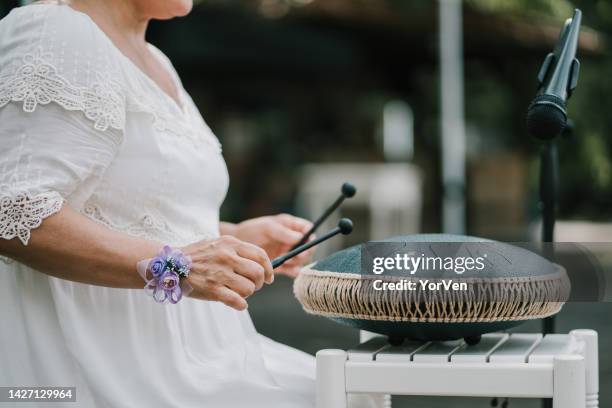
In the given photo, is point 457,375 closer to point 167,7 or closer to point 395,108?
point 167,7

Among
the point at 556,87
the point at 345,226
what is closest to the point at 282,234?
the point at 345,226

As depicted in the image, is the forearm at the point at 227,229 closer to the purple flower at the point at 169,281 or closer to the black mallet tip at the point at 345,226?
the black mallet tip at the point at 345,226

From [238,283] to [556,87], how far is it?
0.47 m

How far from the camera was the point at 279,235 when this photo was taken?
1595mm

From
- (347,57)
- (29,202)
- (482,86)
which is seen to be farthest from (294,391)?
(482,86)

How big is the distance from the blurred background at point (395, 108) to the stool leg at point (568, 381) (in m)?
7.48

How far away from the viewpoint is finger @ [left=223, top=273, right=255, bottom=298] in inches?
42.9

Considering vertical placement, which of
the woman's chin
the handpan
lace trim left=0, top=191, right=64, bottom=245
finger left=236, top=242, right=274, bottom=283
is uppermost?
the woman's chin

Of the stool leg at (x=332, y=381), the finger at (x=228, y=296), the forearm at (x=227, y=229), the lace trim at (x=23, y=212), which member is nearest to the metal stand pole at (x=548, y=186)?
the forearm at (x=227, y=229)

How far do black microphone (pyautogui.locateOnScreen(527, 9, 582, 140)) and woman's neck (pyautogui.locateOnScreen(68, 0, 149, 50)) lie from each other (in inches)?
22.4

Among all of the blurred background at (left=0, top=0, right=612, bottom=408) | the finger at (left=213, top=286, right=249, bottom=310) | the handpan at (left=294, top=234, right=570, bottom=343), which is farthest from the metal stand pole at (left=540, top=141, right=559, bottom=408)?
the blurred background at (left=0, top=0, right=612, bottom=408)

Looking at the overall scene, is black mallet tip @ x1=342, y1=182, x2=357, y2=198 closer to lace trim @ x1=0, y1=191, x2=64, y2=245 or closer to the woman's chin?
the woman's chin

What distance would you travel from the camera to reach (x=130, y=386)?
47.4 inches

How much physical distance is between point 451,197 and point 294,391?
1020 centimetres
